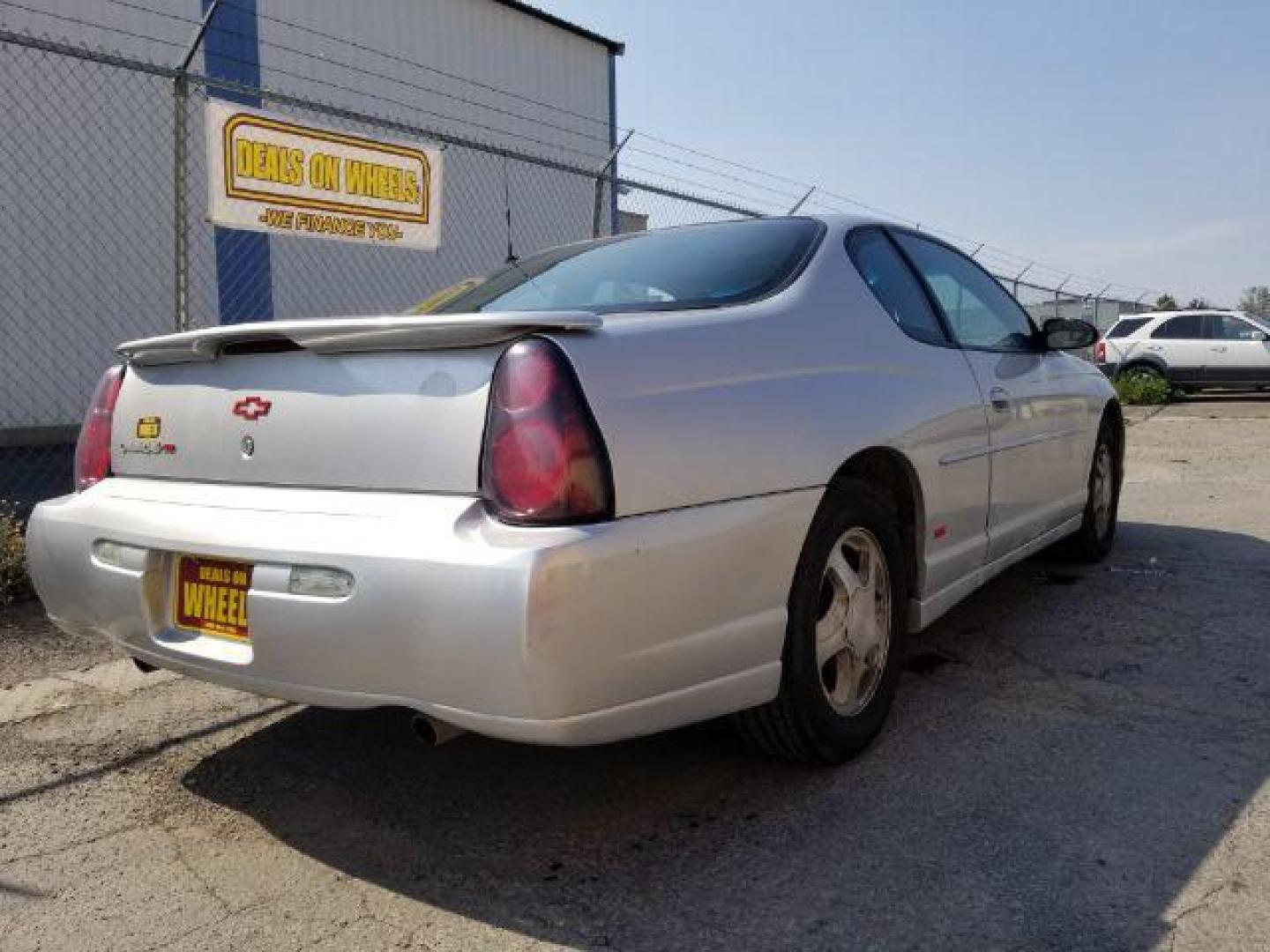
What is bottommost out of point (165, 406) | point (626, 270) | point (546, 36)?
point (165, 406)

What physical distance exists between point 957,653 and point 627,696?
6.58ft

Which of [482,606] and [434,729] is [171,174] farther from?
[482,606]

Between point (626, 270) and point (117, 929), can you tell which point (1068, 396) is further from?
point (117, 929)

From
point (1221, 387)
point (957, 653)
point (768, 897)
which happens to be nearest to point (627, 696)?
point (768, 897)

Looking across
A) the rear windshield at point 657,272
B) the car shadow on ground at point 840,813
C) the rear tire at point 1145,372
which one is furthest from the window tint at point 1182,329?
the rear windshield at point 657,272

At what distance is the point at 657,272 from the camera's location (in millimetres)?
3078

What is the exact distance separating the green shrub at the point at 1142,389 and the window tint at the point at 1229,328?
1212mm

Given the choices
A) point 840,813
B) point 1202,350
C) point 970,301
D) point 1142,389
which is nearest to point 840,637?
point 840,813

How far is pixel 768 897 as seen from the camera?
2.19 m

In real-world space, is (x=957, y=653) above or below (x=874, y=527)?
below

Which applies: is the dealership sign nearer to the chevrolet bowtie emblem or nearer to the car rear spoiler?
the car rear spoiler

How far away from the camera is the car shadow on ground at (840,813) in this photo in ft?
6.98

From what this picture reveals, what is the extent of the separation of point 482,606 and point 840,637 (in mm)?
1191

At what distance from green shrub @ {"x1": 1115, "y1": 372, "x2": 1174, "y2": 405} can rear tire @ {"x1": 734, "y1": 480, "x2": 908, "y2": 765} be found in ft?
52.2
